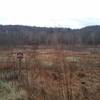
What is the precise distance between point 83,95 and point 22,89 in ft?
5.74

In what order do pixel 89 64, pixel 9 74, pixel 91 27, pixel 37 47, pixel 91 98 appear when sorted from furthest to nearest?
pixel 91 27, pixel 89 64, pixel 9 74, pixel 37 47, pixel 91 98

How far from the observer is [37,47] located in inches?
303

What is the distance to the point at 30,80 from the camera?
787 cm

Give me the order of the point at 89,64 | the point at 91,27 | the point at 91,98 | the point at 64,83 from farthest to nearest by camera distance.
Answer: the point at 91,27 < the point at 89,64 < the point at 91,98 < the point at 64,83

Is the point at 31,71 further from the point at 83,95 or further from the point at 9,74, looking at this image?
the point at 9,74

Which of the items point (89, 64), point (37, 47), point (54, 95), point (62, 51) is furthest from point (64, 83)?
point (89, 64)

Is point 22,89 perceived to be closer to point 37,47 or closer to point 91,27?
point 37,47

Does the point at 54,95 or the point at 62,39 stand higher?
the point at 62,39

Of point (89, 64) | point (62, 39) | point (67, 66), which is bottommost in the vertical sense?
point (89, 64)

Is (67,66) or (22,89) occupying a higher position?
(67,66)

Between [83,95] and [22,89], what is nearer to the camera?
[83,95]

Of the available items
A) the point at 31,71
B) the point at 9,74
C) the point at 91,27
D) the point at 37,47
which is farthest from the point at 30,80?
the point at 91,27

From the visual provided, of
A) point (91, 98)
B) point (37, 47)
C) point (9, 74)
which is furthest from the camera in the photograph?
point (9, 74)

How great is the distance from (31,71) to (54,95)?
1.57m
